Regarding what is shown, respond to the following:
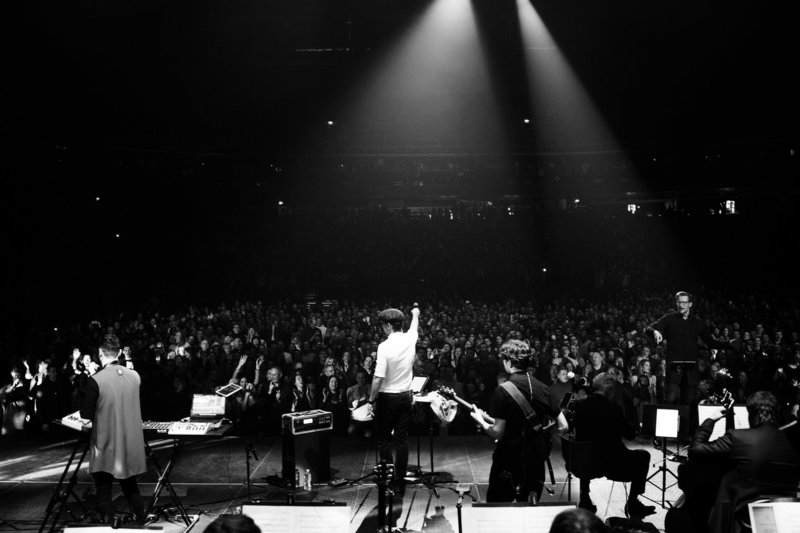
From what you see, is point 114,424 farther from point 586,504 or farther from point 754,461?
point 754,461

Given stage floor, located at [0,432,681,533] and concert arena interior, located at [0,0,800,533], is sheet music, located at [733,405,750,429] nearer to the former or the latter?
concert arena interior, located at [0,0,800,533]

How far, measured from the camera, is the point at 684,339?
5.86 metres

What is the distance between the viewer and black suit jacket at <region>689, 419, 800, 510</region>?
11.3 feet

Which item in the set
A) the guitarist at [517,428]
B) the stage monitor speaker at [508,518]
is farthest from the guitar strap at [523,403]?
the stage monitor speaker at [508,518]

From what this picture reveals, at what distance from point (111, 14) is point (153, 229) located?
883cm

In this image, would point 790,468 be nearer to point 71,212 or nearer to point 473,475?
point 473,475

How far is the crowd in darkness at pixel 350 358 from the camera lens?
24.7 ft

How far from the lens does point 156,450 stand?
6.69 meters

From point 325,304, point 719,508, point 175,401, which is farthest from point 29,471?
point 325,304

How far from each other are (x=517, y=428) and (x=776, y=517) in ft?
4.09

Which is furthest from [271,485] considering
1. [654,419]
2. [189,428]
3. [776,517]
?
[776,517]

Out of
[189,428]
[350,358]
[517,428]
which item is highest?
[517,428]

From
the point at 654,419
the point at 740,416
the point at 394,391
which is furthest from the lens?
the point at 654,419

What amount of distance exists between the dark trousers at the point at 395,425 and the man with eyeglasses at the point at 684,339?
2.59 metres
